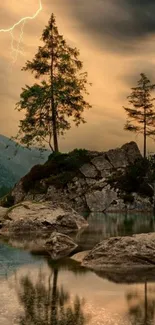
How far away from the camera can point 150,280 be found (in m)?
9.82

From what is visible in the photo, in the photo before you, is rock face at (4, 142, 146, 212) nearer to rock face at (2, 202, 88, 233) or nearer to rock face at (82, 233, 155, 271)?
rock face at (2, 202, 88, 233)

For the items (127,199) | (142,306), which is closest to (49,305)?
(142,306)

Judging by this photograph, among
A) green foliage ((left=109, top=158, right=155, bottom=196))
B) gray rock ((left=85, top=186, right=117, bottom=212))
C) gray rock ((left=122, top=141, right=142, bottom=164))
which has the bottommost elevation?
gray rock ((left=85, top=186, right=117, bottom=212))

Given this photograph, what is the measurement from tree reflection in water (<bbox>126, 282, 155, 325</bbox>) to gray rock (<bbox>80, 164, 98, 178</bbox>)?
1502 inches

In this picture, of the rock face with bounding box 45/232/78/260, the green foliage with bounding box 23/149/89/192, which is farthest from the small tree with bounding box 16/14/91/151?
the rock face with bounding box 45/232/78/260

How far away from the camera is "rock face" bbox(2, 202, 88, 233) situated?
71.1ft

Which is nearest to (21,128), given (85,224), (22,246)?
(85,224)

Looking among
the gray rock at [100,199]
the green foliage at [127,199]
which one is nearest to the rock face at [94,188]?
the gray rock at [100,199]

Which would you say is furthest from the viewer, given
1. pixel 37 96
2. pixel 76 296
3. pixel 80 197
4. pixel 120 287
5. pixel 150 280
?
pixel 37 96

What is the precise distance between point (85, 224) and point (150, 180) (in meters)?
23.3

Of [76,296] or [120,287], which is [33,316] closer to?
[76,296]

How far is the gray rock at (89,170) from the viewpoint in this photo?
47344mm

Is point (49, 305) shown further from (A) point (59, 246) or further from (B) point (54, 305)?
(A) point (59, 246)

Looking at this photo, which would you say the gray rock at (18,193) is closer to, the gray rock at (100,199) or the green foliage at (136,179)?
the gray rock at (100,199)
